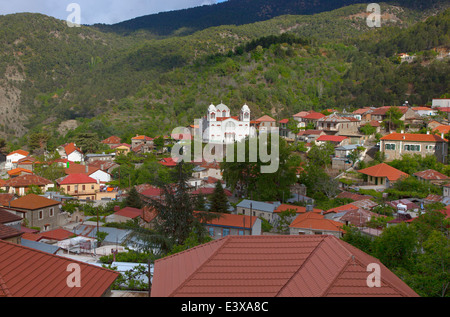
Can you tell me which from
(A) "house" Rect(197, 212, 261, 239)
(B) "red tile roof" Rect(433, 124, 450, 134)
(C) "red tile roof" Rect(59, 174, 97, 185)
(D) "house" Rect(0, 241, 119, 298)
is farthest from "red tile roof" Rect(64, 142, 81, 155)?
(D) "house" Rect(0, 241, 119, 298)

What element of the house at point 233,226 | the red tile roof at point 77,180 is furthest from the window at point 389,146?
the red tile roof at point 77,180

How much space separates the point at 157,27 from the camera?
156 meters

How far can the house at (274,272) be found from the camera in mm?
5176

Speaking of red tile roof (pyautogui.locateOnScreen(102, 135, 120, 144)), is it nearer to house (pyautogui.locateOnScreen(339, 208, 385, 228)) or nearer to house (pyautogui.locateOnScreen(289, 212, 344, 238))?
house (pyautogui.locateOnScreen(289, 212, 344, 238))

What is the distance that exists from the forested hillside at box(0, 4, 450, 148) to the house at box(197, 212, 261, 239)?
119ft

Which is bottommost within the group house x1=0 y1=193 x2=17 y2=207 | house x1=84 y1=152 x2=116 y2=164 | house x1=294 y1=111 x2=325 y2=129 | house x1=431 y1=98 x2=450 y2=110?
house x1=0 y1=193 x2=17 y2=207

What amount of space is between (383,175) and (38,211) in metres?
20.7

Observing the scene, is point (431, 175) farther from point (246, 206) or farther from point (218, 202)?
point (218, 202)

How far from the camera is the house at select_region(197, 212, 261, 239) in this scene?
61.6ft

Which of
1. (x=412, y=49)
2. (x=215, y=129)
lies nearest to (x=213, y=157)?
(x=215, y=129)

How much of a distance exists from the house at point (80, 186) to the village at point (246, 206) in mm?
70

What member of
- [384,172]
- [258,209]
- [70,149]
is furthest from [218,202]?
[70,149]

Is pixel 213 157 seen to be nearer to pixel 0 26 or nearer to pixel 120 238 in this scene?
pixel 120 238

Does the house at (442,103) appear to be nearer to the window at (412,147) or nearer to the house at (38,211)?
the window at (412,147)
